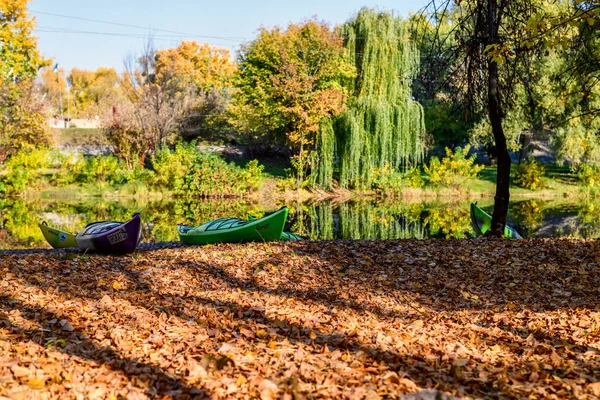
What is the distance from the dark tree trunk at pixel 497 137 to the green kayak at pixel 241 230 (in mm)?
3545

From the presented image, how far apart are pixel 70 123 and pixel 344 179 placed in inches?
1519

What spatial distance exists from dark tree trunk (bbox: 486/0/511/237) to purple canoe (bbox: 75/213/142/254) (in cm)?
569

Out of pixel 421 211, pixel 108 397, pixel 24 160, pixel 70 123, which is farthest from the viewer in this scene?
pixel 70 123

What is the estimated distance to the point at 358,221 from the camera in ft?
59.9

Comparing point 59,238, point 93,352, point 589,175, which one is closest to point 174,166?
point 59,238

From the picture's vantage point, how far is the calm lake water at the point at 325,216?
15.4 meters

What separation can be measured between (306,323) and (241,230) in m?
4.83

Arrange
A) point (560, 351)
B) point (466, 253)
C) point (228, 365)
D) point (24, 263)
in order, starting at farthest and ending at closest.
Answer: point (466, 253) < point (24, 263) < point (560, 351) < point (228, 365)

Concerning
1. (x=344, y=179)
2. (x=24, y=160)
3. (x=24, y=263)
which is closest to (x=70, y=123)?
(x=24, y=160)

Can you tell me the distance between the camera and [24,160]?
81.3 ft

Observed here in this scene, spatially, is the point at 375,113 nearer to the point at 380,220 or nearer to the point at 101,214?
the point at 380,220

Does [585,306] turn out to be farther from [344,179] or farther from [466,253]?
[344,179]

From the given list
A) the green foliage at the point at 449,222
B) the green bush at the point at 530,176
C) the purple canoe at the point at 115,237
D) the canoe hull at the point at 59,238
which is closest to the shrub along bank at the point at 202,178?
the green bush at the point at 530,176

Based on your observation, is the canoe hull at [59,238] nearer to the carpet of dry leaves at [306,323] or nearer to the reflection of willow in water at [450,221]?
the carpet of dry leaves at [306,323]
